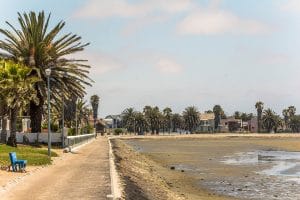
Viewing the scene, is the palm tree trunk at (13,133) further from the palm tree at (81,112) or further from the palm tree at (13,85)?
the palm tree at (81,112)

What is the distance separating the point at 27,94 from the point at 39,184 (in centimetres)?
2706

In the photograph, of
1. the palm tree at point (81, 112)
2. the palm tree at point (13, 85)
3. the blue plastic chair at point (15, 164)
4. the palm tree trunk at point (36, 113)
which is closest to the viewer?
the blue plastic chair at point (15, 164)

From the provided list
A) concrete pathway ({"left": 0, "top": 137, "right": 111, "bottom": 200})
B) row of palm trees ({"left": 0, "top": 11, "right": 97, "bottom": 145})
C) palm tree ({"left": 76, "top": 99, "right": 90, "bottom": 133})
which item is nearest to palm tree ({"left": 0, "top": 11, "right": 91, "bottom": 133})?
row of palm trees ({"left": 0, "top": 11, "right": 97, "bottom": 145})

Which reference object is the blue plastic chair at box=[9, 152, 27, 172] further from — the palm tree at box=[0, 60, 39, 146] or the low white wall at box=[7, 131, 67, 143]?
the low white wall at box=[7, 131, 67, 143]

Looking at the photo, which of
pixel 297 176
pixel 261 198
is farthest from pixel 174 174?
pixel 261 198

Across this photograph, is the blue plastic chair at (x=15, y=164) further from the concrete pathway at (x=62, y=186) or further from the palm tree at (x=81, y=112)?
the palm tree at (x=81, y=112)

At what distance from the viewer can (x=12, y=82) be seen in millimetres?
42938

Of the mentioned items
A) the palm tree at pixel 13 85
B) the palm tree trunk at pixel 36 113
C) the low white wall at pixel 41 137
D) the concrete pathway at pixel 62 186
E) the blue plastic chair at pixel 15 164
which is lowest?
the concrete pathway at pixel 62 186

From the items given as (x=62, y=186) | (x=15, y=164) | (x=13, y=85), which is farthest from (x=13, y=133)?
(x=62, y=186)

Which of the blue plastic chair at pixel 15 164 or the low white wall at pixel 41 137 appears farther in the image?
the low white wall at pixel 41 137

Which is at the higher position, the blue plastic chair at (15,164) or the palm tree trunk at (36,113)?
the palm tree trunk at (36,113)

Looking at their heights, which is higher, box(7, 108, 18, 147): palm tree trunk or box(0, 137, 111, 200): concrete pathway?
box(7, 108, 18, 147): palm tree trunk

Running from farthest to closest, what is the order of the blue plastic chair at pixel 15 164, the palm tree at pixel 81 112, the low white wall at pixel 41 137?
the palm tree at pixel 81 112 → the low white wall at pixel 41 137 → the blue plastic chair at pixel 15 164

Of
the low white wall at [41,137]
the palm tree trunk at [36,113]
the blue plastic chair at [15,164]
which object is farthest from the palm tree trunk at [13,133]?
the blue plastic chair at [15,164]
